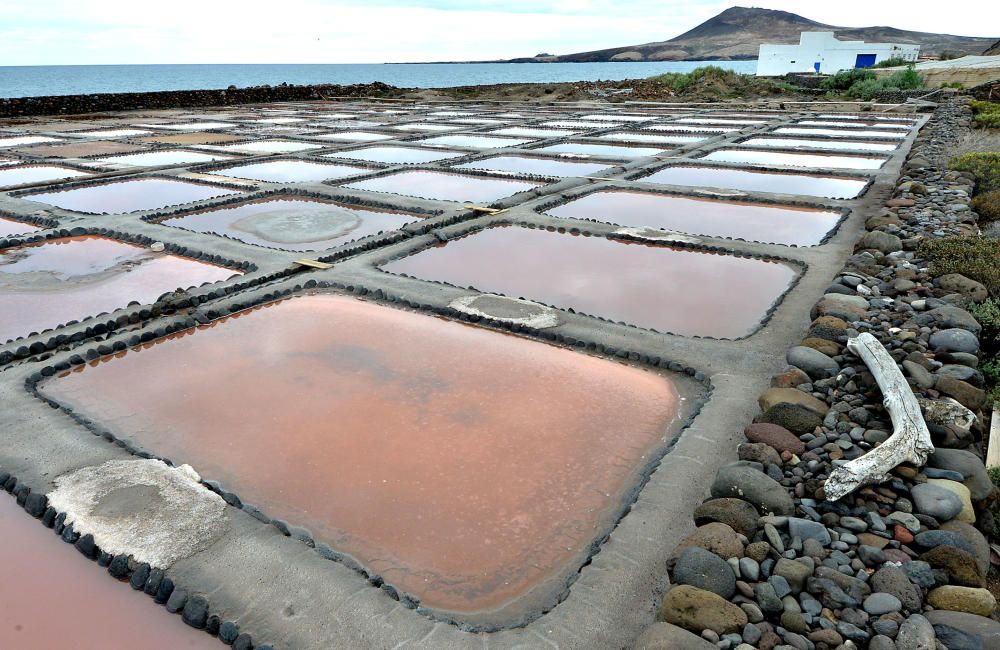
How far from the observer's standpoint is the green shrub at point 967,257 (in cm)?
515

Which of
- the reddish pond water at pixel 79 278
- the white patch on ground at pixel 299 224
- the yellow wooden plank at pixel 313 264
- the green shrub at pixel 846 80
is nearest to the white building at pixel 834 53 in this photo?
the green shrub at pixel 846 80

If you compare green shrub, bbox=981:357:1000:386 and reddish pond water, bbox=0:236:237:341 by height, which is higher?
reddish pond water, bbox=0:236:237:341

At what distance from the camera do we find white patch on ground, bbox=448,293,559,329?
16.9ft

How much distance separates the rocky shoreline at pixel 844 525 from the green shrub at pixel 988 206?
431 cm

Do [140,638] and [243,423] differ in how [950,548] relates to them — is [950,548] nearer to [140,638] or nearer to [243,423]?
[140,638]

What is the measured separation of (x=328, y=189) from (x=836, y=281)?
6957 mm

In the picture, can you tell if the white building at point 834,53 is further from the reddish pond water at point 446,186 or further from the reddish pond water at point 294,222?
the reddish pond water at point 294,222

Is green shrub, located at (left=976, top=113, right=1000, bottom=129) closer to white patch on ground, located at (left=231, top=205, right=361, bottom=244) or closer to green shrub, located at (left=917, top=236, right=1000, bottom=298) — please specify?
green shrub, located at (left=917, top=236, right=1000, bottom=298)

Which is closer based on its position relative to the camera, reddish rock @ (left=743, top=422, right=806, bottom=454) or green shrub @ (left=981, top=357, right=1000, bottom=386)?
reddish rock @ (left=743, top=422, right=806, bottom=454)

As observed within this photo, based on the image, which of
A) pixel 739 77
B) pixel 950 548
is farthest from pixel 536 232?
pixel 739 77

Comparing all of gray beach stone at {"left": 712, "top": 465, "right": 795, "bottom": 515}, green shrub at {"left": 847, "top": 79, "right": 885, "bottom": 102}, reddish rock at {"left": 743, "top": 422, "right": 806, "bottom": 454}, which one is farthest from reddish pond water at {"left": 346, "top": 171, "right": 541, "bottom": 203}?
green shrub at {"left": 847, "top": 79, "right": 885, "bottom": 102}

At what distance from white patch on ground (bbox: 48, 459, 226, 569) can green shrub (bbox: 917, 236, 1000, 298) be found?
541cm

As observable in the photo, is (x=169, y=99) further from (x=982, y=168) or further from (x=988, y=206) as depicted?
(x=988, y=206)

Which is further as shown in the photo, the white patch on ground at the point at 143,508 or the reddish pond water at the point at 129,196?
the reddish pond water at the point at 129,196
